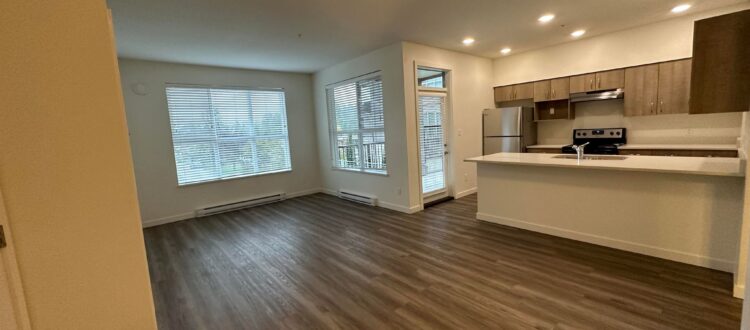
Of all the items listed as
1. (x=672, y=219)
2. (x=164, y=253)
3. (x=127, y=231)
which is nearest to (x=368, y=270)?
(x=127, y=231)

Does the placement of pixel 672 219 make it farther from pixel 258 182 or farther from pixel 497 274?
pixel 258 182

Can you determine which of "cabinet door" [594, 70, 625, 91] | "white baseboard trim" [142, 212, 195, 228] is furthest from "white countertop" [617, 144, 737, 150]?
"white baseboard trim" [142, 212, 195, 228]

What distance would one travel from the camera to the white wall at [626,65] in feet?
13.2

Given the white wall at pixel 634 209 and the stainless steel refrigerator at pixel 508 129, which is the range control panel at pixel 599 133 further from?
the white wall at pixel 634 209

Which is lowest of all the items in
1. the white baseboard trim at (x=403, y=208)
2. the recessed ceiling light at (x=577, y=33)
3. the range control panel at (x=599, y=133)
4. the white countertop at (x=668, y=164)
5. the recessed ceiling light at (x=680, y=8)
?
the white baseboard trim at (x=403, y=208)

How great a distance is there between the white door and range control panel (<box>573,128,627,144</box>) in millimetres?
2249

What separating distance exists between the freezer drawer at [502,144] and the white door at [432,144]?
105 centimetres

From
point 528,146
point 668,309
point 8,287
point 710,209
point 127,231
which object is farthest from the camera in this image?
point 528,146

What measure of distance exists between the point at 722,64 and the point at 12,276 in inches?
159

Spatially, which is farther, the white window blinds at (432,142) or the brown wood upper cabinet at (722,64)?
the white window blinds at (432,142)

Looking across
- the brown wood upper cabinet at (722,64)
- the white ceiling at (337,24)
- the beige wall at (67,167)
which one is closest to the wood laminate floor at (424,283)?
the beige wall at (67,167)

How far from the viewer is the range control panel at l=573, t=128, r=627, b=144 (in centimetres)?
477

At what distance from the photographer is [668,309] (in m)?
2.04

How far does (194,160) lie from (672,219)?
621cm
